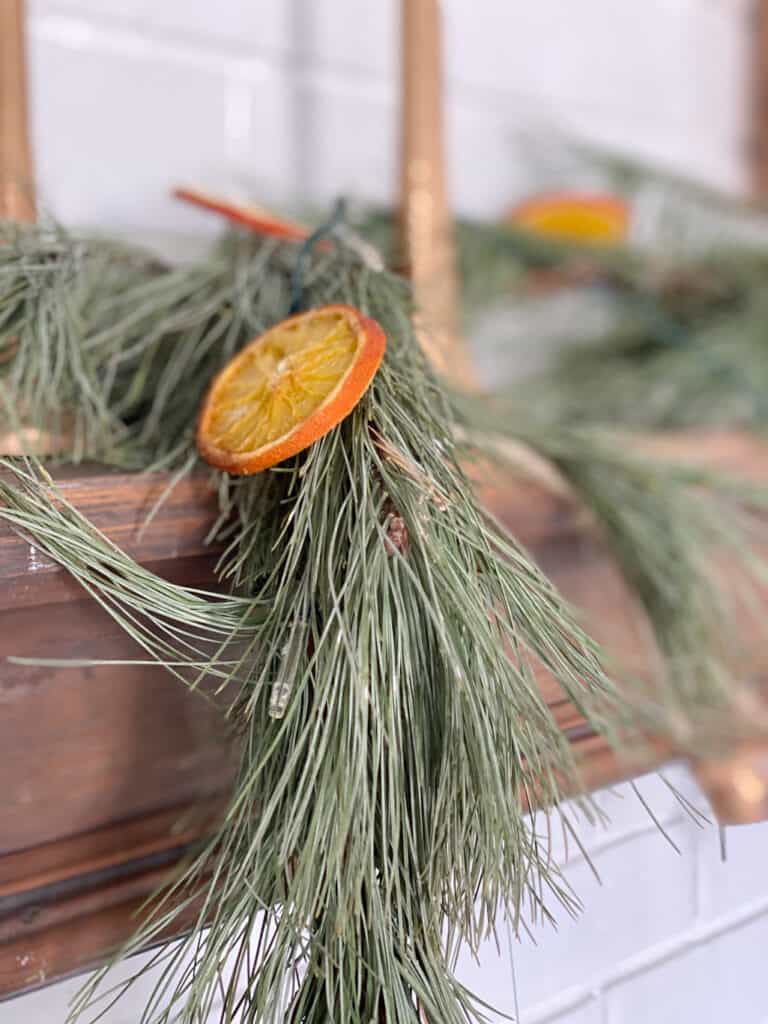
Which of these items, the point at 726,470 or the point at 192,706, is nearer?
the point at 192,706

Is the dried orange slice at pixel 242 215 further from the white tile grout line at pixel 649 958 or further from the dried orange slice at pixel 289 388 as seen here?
the white tile grout line at pixel 649 958

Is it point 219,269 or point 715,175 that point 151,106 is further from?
point 715,175

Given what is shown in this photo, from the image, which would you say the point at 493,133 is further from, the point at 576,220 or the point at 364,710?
the point at 364,710

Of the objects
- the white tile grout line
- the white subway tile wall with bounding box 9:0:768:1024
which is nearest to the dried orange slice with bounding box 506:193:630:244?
the white subway tile wall with bounding box 9:0:768:1024

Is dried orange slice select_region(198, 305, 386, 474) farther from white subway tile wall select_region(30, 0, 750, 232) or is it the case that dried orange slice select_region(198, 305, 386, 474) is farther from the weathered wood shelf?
white subway tile wall select_region(30, 0, 750, 232)

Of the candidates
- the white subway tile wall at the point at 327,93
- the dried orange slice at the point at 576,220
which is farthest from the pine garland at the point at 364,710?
the dried orange slice at the point at 576,220

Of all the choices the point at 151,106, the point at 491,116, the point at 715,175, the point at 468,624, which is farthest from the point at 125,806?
the point at 715,175
